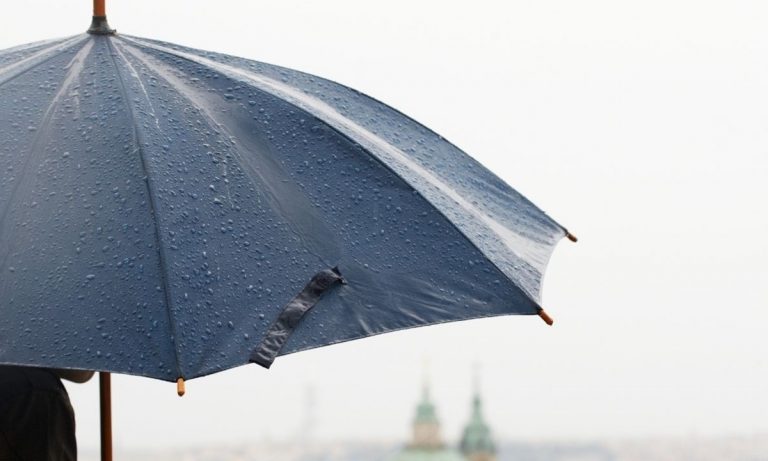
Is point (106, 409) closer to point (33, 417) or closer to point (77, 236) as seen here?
point (33, 417)

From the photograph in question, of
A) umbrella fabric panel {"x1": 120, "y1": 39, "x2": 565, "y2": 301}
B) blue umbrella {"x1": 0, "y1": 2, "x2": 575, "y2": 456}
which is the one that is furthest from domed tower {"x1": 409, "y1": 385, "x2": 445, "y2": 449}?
blue umbrella {"x1": 0, "y1": 2, "x2": 575, "y2": 456}

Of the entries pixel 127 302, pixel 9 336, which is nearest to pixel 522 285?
pixel 127 302

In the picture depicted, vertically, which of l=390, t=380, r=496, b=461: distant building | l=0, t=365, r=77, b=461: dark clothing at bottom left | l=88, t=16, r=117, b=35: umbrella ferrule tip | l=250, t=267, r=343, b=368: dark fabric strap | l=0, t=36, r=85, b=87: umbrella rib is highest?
l=88, t=16, r=117, b=35: umbrella ferrule tip

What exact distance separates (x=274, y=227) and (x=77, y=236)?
374 millimetres

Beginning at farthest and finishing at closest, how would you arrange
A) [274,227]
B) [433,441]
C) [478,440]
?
[433,441], [478,440], [274,227]

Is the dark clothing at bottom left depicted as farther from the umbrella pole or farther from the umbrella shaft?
the umbrella shaft

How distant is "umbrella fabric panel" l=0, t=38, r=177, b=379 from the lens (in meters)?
2.57

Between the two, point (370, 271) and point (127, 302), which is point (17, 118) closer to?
point (127, 302)

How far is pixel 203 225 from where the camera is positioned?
2.77 metres

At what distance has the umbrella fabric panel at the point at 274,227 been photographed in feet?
8.74

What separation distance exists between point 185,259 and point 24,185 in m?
0.38

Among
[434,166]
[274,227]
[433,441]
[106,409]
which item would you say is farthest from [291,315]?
[433,441]

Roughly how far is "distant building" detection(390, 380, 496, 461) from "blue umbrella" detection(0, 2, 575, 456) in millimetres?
38623

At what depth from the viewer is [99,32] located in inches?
129
